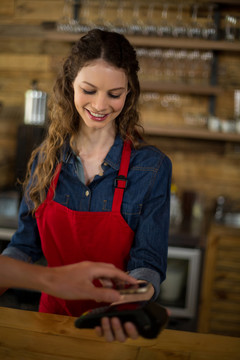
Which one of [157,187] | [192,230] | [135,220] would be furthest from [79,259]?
[192,230]

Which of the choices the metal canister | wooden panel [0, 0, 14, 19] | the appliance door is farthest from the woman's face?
wooden panel [0, 0, 14, 19]

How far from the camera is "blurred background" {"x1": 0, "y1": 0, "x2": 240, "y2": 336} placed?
114 inches

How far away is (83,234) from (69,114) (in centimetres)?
44

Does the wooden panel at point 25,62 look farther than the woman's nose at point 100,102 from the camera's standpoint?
Yes

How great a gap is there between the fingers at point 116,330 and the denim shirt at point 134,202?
0.30 m

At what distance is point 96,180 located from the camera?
1.43 m

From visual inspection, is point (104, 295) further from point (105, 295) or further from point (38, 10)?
point (38, 10)

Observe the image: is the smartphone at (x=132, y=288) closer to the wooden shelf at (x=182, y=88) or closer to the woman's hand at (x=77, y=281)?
the woman's hand at (x=77, y=281)

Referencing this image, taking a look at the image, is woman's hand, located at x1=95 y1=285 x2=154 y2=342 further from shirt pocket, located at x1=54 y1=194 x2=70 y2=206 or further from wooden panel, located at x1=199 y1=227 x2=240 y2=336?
wooden panel, located at x1=199 y1=227 x2=240 y2=336

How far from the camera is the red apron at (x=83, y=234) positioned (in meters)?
1.39

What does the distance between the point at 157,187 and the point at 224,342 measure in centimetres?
52

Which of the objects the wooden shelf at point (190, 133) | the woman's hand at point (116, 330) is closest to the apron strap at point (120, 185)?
the woman's hand at point (116, 330)

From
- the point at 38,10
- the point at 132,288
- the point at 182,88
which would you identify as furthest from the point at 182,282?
the point at 38,10

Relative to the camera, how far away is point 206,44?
10.6 feet
